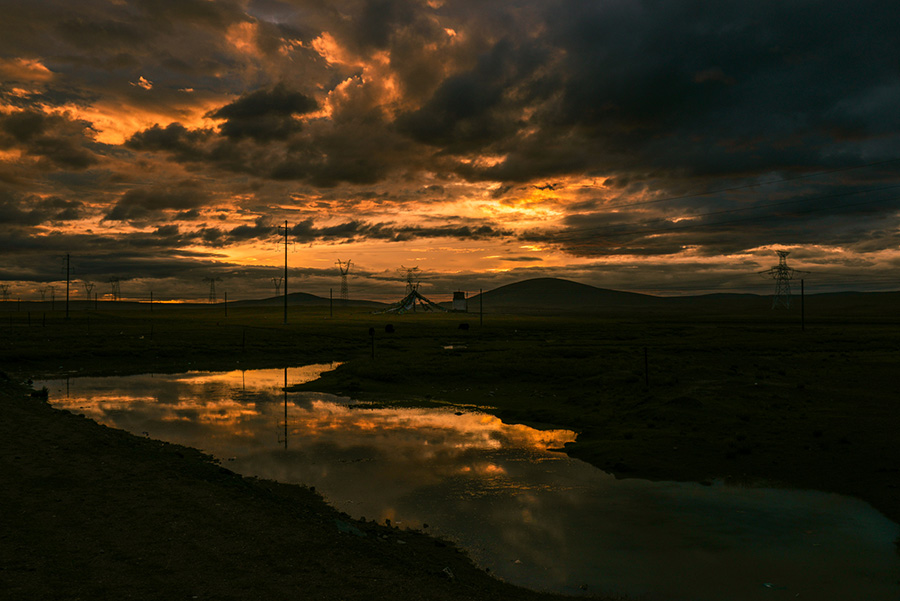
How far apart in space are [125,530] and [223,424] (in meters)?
16.4

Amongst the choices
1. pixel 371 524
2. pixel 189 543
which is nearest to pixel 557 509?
pixel 371 524

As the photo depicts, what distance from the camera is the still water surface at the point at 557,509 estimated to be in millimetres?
11656

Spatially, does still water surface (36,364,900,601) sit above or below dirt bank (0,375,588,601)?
below

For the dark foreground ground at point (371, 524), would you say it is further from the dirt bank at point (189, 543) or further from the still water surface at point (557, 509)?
the still water surface at point (557, 509)

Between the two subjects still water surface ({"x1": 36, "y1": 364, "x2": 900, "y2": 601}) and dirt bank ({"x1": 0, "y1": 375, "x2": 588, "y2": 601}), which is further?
still water surface ({"x1": 36, "y1": 364, "x2": 900, "y2": 601})

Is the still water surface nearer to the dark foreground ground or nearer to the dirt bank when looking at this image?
the dark foreground ground

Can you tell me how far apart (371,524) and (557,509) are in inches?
209

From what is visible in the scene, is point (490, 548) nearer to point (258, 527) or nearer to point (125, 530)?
point (258, 527)

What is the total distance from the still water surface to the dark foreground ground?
124cm

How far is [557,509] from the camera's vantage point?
51.5 ft

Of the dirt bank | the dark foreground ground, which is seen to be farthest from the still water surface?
the dirt bank

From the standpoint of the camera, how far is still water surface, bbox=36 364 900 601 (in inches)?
459

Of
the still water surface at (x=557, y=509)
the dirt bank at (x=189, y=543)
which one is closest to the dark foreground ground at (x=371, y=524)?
the dirt bank at (x=189, y=543)

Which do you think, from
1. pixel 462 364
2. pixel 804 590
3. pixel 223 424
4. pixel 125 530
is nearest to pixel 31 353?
pixel 223 424
